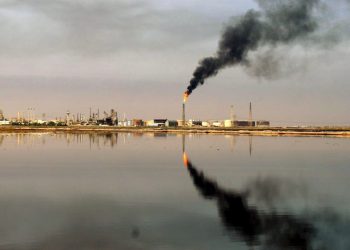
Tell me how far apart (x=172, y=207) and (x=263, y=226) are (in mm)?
6718

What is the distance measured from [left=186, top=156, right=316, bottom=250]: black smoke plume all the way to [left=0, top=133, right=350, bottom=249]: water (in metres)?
0.05

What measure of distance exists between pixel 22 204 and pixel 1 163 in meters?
28.7

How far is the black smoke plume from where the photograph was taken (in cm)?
2092

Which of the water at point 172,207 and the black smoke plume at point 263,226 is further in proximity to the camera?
the water at point 172,207

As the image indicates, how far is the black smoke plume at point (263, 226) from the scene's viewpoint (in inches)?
824

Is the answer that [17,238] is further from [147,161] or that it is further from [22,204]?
[147,161]

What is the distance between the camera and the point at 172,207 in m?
28.8

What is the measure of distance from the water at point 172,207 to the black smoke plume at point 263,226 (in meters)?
0.05

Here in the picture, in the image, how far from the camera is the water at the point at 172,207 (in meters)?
21.1

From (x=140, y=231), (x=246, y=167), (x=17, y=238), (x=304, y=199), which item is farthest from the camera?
(x=246, y=167)

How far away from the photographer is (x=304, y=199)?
1280 inches

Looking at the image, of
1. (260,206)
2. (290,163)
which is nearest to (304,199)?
(260,206)

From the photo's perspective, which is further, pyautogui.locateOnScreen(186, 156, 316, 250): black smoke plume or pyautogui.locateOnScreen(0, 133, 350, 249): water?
pyautogui.locateOnScreen(0, 133, 350, 249): water

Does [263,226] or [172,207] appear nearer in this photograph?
[263,226]
